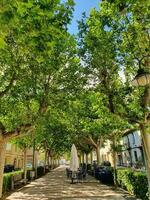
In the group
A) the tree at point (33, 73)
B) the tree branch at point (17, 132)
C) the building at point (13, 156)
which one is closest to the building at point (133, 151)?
the building at point (13, 156)

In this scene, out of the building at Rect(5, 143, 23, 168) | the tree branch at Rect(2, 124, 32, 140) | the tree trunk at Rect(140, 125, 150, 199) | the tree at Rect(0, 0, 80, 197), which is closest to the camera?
the tree at Rect(0, 0, 80, 197)

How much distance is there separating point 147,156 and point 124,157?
4037 cm

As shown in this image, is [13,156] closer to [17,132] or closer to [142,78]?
[17,132]

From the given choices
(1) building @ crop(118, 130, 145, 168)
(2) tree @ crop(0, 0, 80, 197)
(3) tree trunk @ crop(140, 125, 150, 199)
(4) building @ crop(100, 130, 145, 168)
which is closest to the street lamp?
(2) tree @ crop(0, 0, 80, 197)

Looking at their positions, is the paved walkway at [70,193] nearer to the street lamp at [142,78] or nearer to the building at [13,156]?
the street lamp at [142,78]

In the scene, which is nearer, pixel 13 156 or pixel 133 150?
pixel 133 150

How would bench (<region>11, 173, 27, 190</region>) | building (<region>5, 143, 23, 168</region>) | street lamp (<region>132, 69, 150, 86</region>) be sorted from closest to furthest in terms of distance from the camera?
street lamp (<region>132, 69, 150, 86</region>) → bench (<region>11, 173, 27, 190</region>) → building (<region>5, 143, 23, 168</region>)

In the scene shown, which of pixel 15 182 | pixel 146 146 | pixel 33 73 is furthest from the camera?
pixel 15 182

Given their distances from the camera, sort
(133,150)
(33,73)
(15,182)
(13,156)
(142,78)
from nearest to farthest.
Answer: (142,78) < (33,73) < (15,182) < (133,150) < (13,156)

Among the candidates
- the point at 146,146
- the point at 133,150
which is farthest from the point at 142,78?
the point at 133,150

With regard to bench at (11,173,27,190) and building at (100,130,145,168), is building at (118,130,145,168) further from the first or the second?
bench at (11,173,27,190)

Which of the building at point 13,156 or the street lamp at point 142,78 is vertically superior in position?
the building at point 13,156

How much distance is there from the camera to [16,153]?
57125 mm

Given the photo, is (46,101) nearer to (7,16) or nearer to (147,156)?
(147,156)
